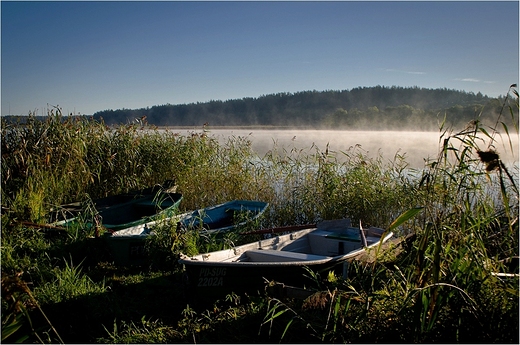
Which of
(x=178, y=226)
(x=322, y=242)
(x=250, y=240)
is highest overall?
(x=178, y=226)

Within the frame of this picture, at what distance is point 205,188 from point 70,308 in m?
5.79

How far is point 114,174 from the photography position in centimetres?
1016

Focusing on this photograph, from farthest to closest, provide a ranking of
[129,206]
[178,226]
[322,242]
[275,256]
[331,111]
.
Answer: [331,111], [129,206], [322,242], [178,226], [275,256]

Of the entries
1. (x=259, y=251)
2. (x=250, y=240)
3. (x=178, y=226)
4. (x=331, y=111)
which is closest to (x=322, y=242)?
(x=259, y=251)

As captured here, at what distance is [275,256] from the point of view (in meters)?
5.88

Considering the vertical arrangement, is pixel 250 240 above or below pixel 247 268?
below

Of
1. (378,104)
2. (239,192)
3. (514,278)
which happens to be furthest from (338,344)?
(378,104)

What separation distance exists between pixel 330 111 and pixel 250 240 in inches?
1072

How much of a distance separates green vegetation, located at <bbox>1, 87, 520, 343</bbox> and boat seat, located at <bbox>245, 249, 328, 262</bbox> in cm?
33

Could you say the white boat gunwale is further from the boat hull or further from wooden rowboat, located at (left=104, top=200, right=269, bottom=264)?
the boat hull

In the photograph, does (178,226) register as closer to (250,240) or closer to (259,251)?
(259,251)

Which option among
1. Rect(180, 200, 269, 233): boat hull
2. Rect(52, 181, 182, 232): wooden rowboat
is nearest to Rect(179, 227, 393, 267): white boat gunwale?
Rect(180, 200, 269, 233): boat hull

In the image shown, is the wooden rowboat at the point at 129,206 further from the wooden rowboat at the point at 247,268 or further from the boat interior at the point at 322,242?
the wooden rowboat at the point at 247,268

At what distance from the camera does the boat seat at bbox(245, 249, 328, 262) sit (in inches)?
227
